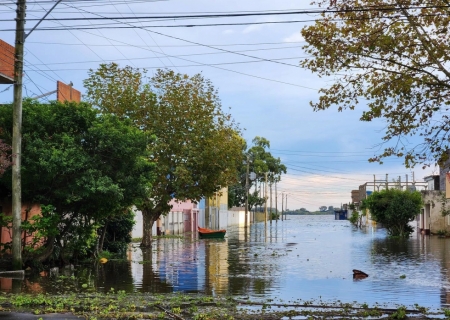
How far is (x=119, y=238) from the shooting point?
30.0m

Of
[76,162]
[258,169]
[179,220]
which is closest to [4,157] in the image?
[76,162]

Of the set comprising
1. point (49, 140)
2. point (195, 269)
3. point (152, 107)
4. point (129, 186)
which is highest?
point (152, 107)

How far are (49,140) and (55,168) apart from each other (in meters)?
1.40

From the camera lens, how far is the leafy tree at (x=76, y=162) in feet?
65.5

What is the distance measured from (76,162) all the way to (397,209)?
33853mm

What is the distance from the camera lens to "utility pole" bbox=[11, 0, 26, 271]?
19281 millimetres

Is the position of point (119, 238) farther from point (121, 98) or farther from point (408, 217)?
point (408, 217)

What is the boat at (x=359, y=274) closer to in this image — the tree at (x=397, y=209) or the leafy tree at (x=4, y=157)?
the leafy tree at (x=4, y=157)

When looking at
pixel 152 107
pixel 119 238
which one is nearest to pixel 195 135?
pixel 152 107

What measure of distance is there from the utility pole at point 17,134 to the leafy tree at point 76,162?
0.57m

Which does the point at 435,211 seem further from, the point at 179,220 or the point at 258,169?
the point at 258,169

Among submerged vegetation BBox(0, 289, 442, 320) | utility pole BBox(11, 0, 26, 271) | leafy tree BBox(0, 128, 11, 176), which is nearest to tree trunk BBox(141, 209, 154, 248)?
utility pole BBox(11, 0, 26, 271)

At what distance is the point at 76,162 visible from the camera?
20031mm

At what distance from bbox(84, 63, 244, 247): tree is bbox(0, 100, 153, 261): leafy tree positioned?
410 inches
